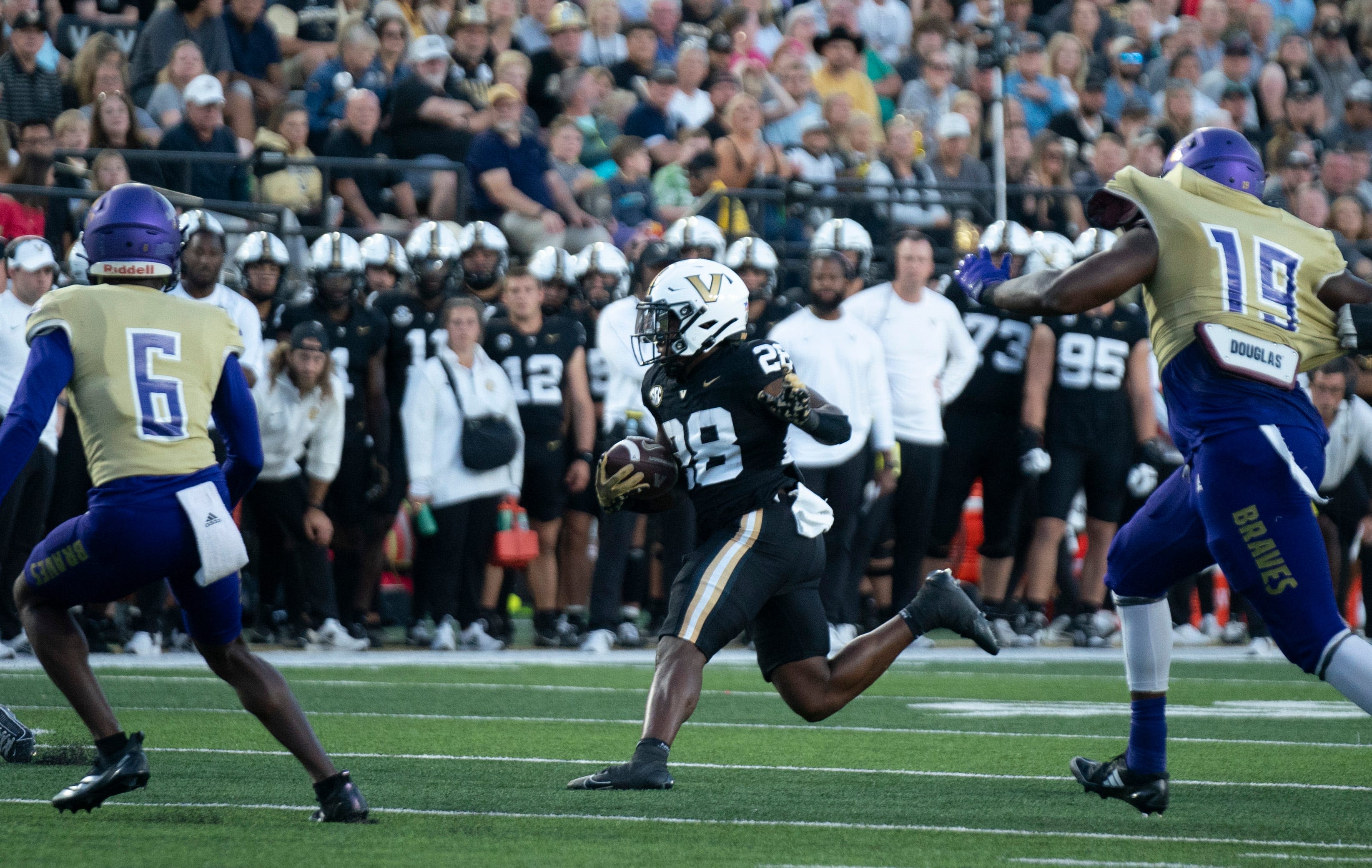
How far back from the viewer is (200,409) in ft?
17.2

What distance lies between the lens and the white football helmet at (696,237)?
11.5 metres

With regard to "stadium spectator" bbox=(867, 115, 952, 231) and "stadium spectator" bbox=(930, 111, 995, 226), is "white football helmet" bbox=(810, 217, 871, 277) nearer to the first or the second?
"stadium spectator" bbox=(867, 115, 952, 231)

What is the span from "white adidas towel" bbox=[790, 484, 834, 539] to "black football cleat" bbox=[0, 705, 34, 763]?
8.59 feet

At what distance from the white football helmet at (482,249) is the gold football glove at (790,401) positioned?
611cm

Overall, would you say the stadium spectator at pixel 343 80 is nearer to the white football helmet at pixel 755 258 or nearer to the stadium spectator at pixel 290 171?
the stadium spectator at pixel 290 171

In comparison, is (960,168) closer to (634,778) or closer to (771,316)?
(771,316)

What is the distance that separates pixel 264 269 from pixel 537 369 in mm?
1686

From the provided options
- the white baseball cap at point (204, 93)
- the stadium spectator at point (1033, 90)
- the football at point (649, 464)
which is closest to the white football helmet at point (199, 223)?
the white baseball cap at point (204, 93)

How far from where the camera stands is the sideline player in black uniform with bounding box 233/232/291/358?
36.5 feet

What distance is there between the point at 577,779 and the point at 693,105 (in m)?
9.80

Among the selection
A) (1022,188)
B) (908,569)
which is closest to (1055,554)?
(908,569)

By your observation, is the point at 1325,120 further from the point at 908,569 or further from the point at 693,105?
the point at 908,569

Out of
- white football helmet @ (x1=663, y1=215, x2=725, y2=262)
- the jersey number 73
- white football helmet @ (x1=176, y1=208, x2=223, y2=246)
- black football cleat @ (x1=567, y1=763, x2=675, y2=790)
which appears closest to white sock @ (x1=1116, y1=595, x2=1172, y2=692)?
the jersey number 73

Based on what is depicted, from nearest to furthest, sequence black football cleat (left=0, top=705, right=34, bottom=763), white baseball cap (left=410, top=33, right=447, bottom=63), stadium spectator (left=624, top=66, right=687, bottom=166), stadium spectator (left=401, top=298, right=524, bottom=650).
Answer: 1. black football cleat (left=0, top=705, right=34, bottom=763)
2. stadium spectator (left=401, top=298, right=524, bottom=650)
3. white baseball cap (left=410, top=33, right=447, bottom=63)
4. stadium spectator (left=624, top=66, right=687, bottom=166)
